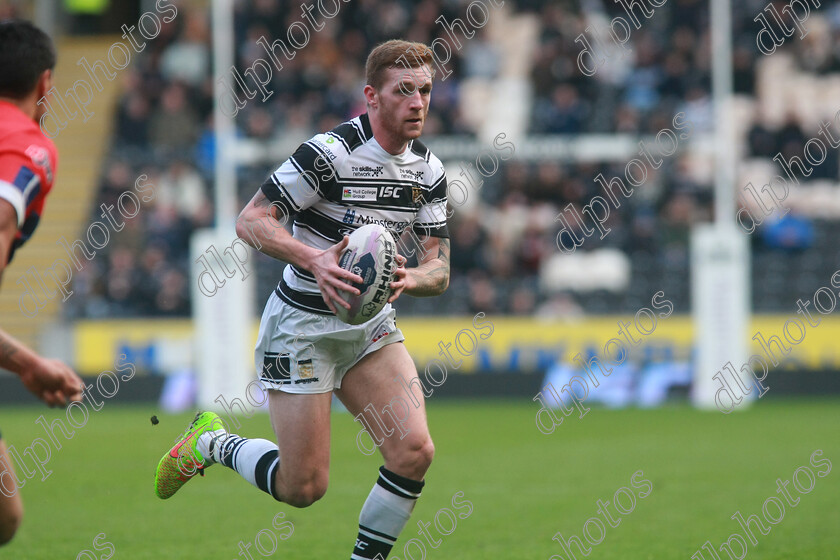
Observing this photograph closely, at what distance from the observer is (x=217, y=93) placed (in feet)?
49.7

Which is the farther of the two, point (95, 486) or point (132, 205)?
point (132, 205)

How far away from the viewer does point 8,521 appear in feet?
13.2

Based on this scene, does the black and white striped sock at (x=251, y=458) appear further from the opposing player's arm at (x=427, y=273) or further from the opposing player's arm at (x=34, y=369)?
the opposing player's arm at (x=34, y=369)

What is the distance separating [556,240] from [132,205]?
7.06 meters

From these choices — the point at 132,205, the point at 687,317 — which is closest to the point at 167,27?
the point at 132,205

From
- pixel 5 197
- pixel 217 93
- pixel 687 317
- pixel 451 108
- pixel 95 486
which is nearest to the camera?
pixel 5 197

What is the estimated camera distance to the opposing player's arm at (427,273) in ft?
16.7

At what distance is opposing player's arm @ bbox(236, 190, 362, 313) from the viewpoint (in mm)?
4918

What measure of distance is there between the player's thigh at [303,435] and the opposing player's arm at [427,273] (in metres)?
0.64

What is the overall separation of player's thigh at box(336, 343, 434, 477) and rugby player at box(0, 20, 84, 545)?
5.64ft

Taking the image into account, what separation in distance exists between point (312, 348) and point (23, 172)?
5.99ft

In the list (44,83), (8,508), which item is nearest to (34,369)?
(8,508)

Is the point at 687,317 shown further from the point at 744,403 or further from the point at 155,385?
the point at 155,385

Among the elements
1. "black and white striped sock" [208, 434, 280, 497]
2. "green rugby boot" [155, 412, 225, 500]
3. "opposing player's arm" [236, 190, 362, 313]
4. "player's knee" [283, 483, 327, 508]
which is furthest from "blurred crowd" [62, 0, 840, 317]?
"opposing player's arm" [236, 190, 362, 313]
